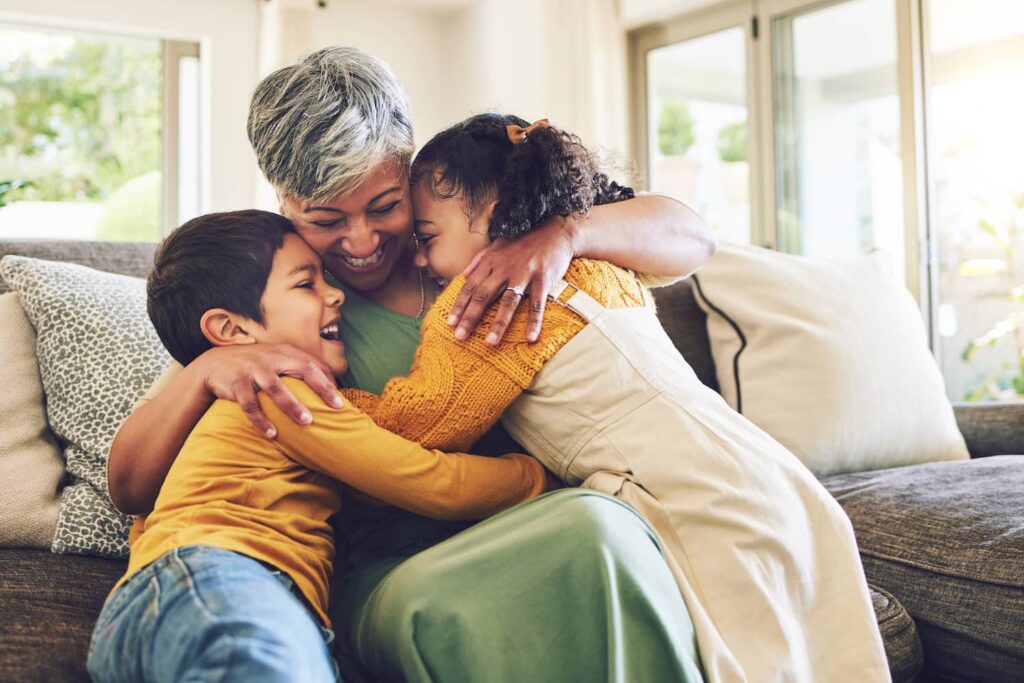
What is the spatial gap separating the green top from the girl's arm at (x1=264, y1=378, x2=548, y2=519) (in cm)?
22

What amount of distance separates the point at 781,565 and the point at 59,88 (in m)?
5.59

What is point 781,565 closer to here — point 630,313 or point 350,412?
point 630,313

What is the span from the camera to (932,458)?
6.42 ft

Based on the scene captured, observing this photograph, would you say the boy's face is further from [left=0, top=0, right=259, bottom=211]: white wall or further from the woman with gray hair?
[left=0, top=0, right=259, bottom=211]: white wall

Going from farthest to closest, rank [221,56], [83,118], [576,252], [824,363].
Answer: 1. [221,56]
2. [83,118]
3. [824,363]
4. [576,252]

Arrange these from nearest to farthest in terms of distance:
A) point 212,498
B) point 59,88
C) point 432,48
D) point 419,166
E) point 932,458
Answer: point 212,498, point 419,166, point 932,458, point 59,88, point 432,48

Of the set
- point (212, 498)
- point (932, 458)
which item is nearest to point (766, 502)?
point (212, 498)

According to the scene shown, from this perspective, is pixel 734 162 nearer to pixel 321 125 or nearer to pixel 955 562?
pixel 955 562

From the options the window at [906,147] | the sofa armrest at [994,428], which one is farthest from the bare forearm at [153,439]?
the window at [906,147]

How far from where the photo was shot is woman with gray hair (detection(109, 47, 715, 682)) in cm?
95

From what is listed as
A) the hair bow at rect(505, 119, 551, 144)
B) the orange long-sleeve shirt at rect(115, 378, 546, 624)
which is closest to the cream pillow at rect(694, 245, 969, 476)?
the hair bow at rect(505, 119, 551, 144)

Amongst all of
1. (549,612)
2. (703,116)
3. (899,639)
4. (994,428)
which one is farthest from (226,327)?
(703,116)

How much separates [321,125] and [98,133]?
16.2 ft

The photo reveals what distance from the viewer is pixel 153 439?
3.93ft
